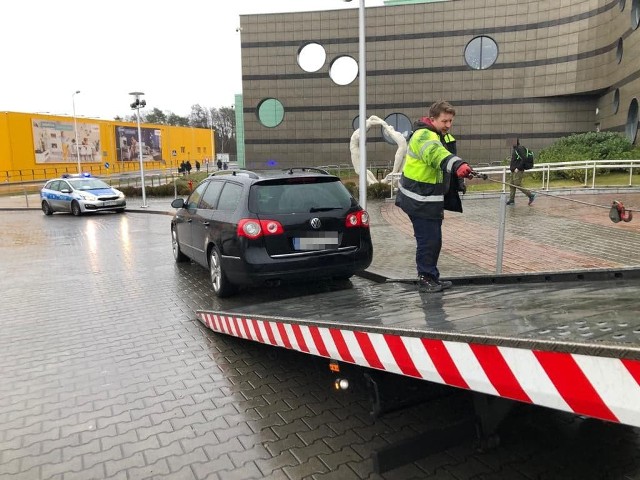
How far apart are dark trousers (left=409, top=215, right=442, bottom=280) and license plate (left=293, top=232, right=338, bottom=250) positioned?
161 centimetres

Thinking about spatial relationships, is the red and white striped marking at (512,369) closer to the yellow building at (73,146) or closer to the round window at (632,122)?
the round window at (632,122)

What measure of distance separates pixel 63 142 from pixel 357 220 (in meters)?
50.8

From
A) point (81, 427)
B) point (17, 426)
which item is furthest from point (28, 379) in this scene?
point (81, 427)

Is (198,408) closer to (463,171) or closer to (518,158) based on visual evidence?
(463,171)

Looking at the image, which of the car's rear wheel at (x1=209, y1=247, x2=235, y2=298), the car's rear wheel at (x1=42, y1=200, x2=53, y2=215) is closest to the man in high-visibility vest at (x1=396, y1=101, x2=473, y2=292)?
the car's rear wheel at (x1=209, y1=247, x2=235, y2=298)

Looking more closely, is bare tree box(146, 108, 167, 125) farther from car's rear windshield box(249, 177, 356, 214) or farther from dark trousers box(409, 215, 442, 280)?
dark trousers box(409, 215, 442, 280)

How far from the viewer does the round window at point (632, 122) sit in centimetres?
2391

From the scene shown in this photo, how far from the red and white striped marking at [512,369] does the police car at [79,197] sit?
1917 cm

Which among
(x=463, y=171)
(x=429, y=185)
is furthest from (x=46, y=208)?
(x=463, y=171)

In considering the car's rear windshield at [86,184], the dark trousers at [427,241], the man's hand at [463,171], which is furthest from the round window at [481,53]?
the man's hand at [463,171]

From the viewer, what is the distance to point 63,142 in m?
49.8

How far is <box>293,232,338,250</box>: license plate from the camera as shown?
19.8 feet

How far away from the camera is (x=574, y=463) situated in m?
2.77

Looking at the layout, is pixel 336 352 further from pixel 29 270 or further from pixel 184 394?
pixel 29 270
